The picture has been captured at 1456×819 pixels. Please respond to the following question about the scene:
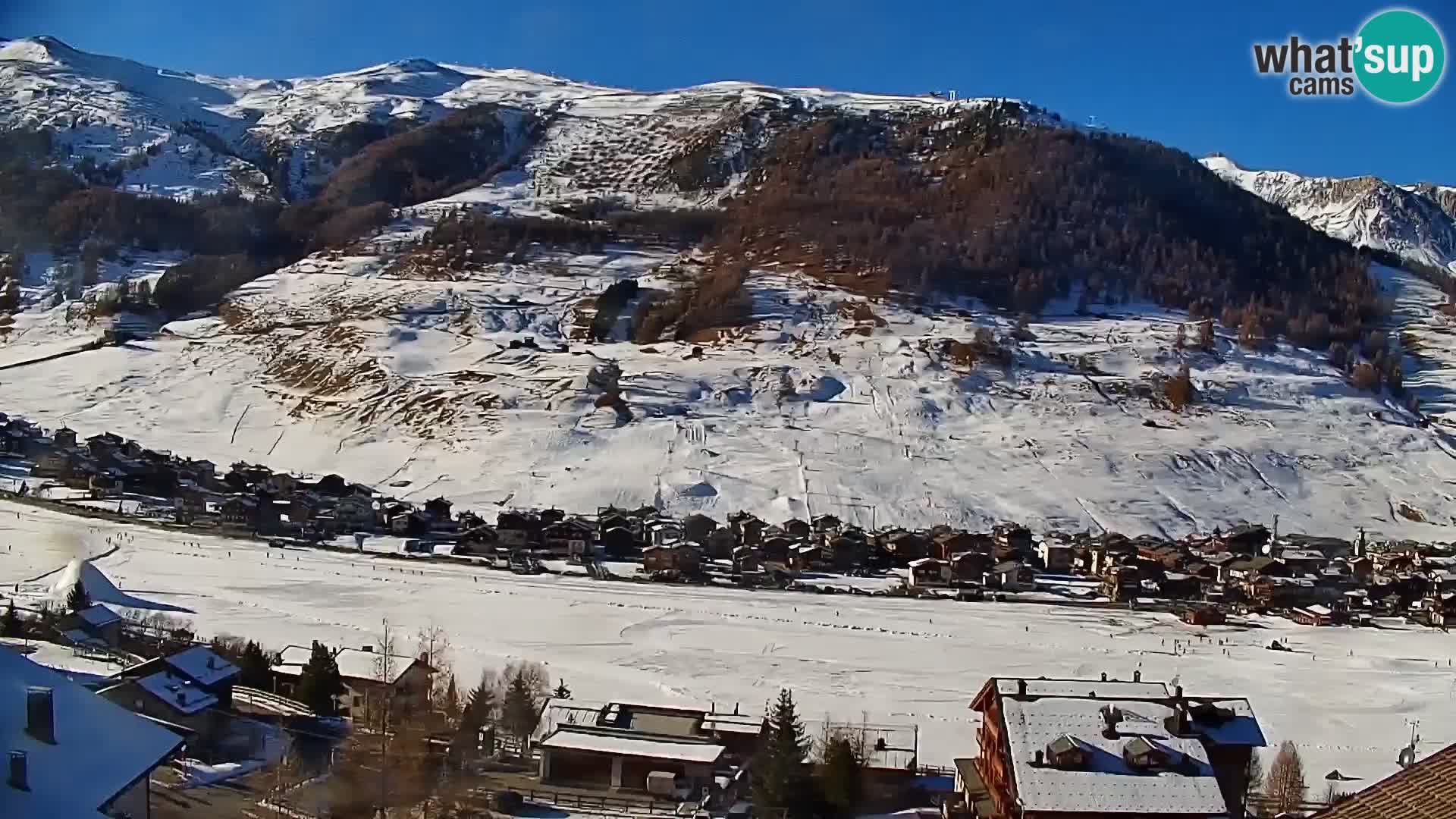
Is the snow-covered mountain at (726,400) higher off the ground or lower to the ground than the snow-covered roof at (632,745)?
higher

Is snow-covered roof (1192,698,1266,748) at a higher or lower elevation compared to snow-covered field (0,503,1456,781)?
higher

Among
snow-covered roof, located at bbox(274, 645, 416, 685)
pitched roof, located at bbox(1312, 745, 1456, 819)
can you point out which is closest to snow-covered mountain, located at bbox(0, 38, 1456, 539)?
snow-covered roof, located at bbox(274, 645, 416, 685)

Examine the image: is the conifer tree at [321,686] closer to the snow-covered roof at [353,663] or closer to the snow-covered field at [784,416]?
the snow-covered roof at [353,663]

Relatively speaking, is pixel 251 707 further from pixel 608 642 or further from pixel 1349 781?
pixel 1349 781

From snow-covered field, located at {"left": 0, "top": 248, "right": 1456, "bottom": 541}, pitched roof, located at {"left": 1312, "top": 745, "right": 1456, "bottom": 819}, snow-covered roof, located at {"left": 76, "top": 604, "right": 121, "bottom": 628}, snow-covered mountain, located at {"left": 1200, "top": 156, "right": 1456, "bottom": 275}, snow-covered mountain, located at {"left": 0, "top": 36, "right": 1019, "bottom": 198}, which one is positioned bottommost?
snow-covered roof, located at {"left": 76, "top": 604, "right": 121, "bottom": 628}

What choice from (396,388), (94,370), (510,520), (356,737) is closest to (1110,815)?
(356,737)

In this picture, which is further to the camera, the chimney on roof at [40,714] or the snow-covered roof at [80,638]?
the snow-covered roof at [80,638]

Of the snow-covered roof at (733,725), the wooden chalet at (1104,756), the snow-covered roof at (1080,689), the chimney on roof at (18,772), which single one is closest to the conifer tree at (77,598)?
the snow-covered roof at (733,725)

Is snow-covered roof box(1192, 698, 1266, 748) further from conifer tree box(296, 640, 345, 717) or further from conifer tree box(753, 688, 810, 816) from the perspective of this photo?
conifer tree box(296, 640, 345, 717)
